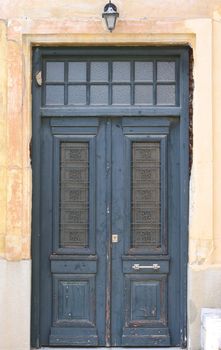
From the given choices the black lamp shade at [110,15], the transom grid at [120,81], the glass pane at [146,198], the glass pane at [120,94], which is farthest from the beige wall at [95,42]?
the glass pane at [120,94]

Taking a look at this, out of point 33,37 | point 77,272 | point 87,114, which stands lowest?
point 77,272

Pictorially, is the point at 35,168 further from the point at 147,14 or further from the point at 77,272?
the point at 147,14

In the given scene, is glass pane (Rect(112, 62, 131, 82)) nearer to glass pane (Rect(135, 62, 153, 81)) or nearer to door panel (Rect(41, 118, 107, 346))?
glass pane (Rect(135, 62, 153, 81))

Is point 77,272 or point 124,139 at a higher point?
point 124,139

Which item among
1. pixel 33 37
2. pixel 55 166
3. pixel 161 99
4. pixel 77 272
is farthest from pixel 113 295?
pixel 33 37

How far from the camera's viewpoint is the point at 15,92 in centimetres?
910

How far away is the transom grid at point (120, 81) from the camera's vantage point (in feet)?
30.8

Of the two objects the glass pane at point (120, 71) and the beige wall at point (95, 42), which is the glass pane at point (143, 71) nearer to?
the glass pane at point (120, 71)

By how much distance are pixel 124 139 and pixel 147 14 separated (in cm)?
150

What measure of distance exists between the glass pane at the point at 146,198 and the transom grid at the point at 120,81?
24.8 inches

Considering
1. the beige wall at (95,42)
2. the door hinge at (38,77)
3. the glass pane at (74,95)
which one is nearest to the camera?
the beige wall at (95,42)

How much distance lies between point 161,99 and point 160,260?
1.94m

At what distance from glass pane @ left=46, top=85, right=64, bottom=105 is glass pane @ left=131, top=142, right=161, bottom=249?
112cm

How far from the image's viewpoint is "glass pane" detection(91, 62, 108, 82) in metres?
9.39
